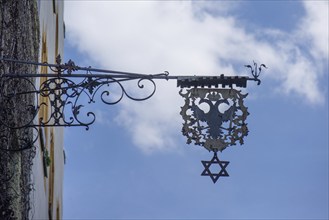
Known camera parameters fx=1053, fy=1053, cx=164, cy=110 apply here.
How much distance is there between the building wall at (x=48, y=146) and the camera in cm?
1451

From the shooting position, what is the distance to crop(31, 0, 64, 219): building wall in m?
14.5

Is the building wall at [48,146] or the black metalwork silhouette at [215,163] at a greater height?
the building wall at [48,146]

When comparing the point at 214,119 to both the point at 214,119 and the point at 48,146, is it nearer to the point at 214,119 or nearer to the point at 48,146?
the point at 214,119

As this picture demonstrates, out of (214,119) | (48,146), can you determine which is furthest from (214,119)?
(48,146)

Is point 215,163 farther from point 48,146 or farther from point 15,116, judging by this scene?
point 48,146

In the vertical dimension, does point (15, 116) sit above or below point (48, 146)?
below

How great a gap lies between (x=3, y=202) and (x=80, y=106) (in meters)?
1.45

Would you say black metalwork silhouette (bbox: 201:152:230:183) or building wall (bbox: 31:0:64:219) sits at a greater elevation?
building wall (bbox: 31:0:64:219)

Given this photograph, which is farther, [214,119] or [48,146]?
[48,146]

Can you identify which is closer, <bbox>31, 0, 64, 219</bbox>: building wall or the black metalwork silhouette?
the black metalwork silhouette

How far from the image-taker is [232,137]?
354 inches

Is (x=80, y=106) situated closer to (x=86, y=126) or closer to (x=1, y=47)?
(x=86, y=126)

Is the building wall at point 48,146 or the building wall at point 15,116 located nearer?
the building wall at point 15,116

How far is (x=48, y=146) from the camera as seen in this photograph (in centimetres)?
1758
